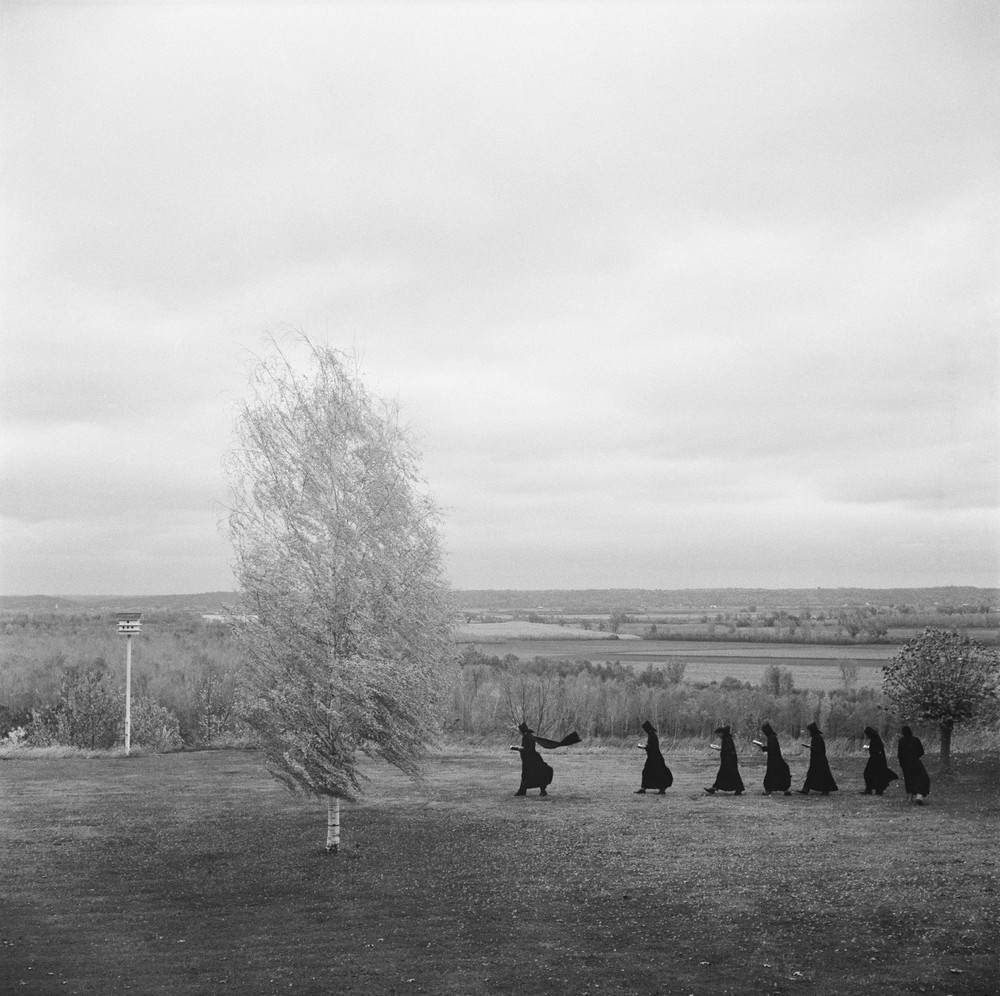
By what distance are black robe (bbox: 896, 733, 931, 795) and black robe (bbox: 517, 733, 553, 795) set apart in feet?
21.4

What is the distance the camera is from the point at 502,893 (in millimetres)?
12398

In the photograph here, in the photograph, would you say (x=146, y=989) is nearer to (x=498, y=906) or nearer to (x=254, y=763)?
(x=498, y=906)

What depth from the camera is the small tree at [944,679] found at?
72.0 ft

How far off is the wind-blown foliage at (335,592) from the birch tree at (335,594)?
0.02 metres

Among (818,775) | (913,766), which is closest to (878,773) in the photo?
(818,775)

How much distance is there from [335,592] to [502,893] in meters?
4.56

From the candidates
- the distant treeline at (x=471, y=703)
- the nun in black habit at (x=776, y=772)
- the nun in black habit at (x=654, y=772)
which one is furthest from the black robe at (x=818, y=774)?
the distant treeline at (x=471, y=703)

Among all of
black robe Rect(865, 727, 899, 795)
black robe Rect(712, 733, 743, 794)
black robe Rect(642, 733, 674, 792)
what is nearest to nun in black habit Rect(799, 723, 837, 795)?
black robe Rect(865, 727, 899, 795)

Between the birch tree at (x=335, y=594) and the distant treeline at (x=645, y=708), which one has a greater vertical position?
the birch tree at (x=335, y=594)

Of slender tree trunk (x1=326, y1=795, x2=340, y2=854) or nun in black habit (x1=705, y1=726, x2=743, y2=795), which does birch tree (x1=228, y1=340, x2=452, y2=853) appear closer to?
slender tree trunk (x1=326, y1=795, x2=340, y2=854)

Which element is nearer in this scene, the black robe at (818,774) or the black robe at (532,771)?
the black robe at (818,774)

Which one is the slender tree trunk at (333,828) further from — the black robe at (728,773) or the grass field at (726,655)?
the grass field at (726,655)

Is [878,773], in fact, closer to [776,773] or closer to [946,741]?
[776,773]

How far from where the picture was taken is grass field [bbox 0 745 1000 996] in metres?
9.35
